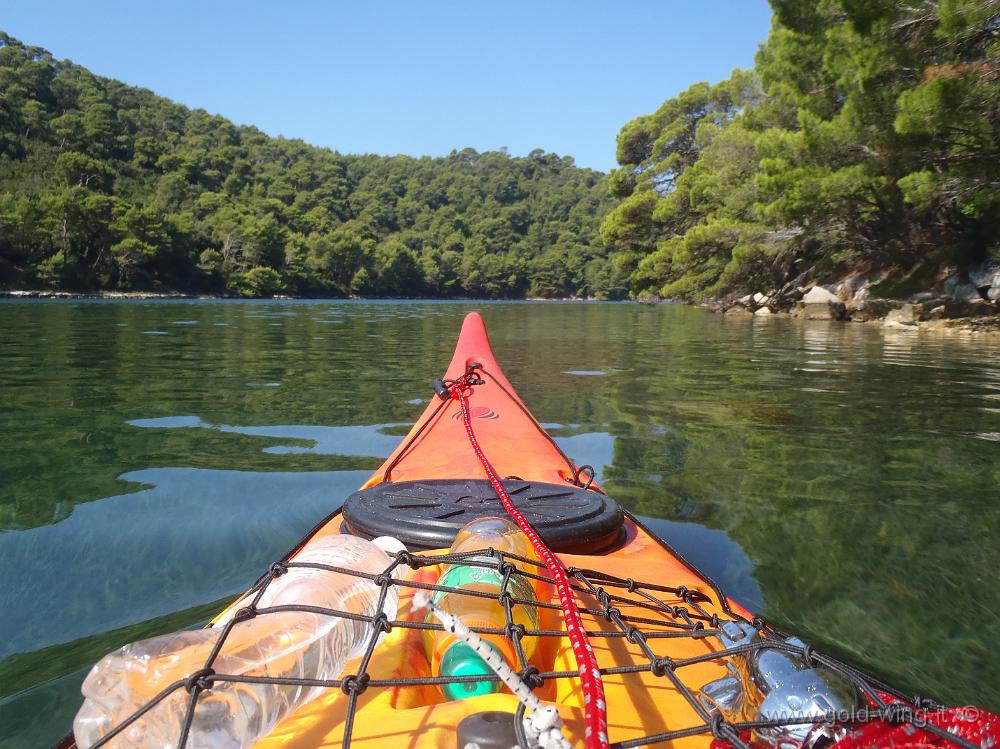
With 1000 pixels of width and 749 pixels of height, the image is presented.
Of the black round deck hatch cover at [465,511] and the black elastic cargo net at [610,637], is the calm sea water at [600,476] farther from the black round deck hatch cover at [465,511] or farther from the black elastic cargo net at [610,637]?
the black elastic cargo net at [610,637]

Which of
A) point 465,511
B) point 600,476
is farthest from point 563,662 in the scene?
point 600,476

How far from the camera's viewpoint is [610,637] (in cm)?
140

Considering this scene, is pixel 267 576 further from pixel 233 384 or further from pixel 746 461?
pixel 233 384

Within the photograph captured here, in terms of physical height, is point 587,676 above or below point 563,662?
above

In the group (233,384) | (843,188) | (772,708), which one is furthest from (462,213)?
(772,708)

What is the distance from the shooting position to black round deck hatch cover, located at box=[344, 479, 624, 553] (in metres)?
1.90

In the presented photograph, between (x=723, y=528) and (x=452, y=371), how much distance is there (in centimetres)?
200

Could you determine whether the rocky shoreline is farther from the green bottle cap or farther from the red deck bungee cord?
the green bottle cap

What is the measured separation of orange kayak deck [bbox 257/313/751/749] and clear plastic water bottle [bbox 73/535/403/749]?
0.15 feet

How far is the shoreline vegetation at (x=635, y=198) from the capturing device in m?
11.0

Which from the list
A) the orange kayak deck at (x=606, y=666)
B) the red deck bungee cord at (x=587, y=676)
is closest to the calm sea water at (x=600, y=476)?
the orange kayak deck at (x=606, y=666)

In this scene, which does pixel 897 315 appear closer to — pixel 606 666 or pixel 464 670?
pixel 606 666

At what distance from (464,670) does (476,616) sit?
0.50ft

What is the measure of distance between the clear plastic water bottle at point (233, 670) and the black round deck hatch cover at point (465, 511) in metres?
0.55
